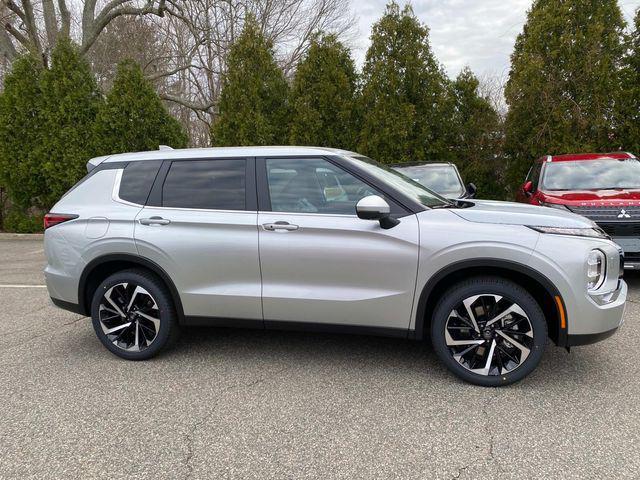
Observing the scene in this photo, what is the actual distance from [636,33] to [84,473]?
11746 mm

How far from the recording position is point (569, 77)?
933cm

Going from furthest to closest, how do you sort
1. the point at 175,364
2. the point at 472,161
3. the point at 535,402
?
1. the point at 472,161
2. the point at 175,364
3. the point at 535,402

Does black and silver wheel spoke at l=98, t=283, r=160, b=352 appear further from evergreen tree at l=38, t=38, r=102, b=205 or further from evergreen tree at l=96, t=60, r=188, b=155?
evergreen tree at l=38, t=38, r=102, b=205

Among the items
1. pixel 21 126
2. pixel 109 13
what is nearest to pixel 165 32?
pixel 109 13

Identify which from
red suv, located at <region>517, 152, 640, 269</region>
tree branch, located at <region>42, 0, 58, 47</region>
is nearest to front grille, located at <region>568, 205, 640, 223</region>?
red suv, located at <region>517, 152, 640, 269</region>

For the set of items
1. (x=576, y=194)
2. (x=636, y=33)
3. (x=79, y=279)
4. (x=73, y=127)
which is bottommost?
(x=79, y=279)

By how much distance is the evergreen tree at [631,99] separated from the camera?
9.12 meters

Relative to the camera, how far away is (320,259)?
132 inches

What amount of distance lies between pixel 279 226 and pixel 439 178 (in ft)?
17.0

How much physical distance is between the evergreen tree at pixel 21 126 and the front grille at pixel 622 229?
40.1 ft

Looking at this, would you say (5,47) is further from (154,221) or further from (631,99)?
(631,99)

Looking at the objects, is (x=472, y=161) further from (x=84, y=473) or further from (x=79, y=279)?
(x=84, y=473)

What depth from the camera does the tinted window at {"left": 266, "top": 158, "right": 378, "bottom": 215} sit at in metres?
3.45

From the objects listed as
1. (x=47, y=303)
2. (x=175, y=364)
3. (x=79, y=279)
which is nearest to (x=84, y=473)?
(x=175, y=364)
